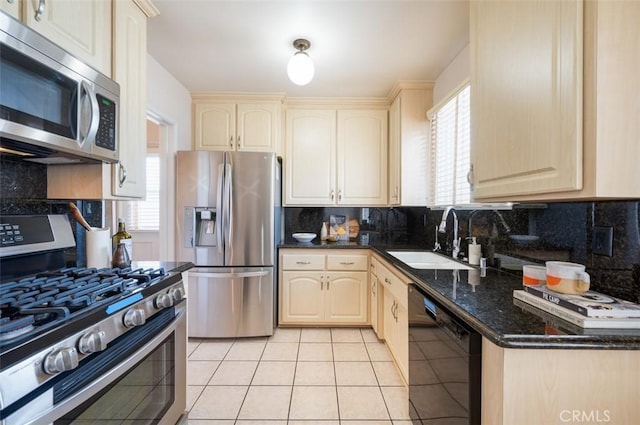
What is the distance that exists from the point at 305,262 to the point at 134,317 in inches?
77.1

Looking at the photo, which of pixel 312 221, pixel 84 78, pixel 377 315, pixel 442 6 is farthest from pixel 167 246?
pixel 442 6

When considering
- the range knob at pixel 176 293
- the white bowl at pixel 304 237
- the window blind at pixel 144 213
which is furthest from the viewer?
the window blind at pixel 144 213

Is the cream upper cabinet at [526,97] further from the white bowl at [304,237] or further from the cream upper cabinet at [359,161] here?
the white bowl at [304,237]

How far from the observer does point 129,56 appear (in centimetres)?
154

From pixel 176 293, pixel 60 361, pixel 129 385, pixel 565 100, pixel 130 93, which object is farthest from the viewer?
pixel 130 93

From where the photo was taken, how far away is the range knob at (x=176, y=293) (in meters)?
1.38

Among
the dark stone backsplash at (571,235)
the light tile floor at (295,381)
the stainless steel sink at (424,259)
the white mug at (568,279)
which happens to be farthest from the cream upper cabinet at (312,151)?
the white mug at (568,279)

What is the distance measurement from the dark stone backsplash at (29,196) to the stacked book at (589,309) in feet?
7.03

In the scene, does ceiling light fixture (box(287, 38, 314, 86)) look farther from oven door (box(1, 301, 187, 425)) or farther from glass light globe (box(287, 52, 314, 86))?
oven door (box(1, 301, 187, 425))

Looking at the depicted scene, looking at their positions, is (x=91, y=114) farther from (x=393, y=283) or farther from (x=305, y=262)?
(x=305, y=262)

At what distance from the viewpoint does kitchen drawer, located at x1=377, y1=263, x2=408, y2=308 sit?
1882 millimetres

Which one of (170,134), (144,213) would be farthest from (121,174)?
(144,213)

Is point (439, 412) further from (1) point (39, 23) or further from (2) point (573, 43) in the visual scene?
(1) point (39, 23)

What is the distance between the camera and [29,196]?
1.30 metres
